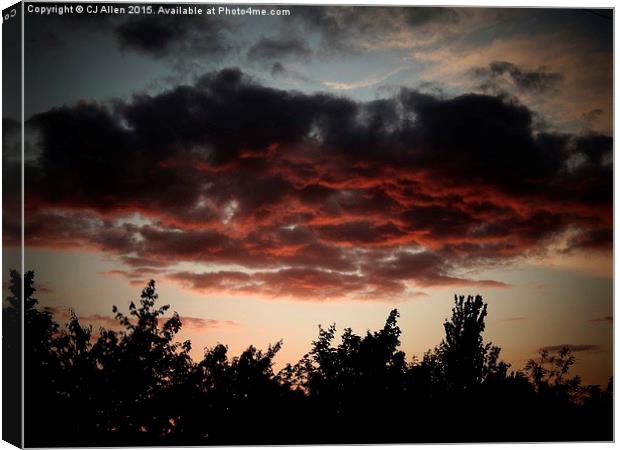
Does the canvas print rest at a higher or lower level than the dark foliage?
higher

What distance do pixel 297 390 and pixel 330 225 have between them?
1.75m

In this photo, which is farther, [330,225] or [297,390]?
[297,390]

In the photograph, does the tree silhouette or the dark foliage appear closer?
the dark foliage

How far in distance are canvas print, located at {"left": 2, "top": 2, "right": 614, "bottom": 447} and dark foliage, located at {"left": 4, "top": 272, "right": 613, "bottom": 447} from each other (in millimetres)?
23

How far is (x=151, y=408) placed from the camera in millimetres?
10234

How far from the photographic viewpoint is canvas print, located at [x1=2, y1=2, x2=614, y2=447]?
33.1ft

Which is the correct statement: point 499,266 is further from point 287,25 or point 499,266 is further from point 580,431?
point 287,25

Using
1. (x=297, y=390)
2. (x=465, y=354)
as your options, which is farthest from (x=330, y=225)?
(x=465, y=354)

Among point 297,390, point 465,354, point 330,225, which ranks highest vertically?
point 330,225

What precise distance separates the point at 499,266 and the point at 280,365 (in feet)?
8.10

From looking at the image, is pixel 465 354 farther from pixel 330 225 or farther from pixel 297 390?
pixel 330 225

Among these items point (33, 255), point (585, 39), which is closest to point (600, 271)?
point (585, 39)

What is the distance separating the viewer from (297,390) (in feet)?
34.9

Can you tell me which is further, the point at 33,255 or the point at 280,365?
the point at 280,365
